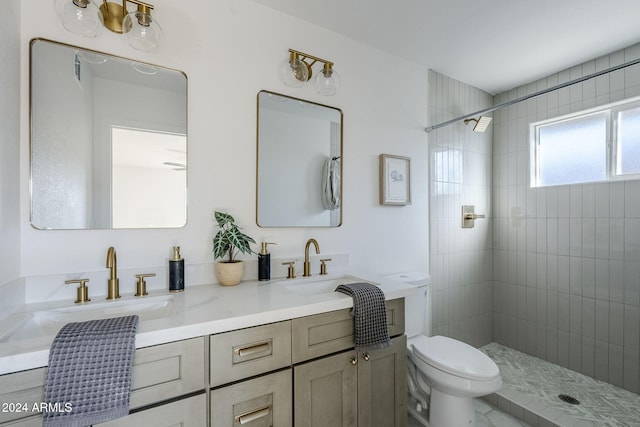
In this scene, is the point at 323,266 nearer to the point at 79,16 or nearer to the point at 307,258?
the point at 307,258

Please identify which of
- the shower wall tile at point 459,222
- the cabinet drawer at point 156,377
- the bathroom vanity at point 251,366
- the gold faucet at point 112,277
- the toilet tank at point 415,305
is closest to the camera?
the cabinet drawer at point 156,377

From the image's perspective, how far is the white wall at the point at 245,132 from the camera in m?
1.18

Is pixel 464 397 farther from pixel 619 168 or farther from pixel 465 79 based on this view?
pixel 465 79

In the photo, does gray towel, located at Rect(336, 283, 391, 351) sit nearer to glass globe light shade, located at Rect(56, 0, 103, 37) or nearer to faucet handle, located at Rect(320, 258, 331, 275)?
faucet handle, located at Rect(320, 258, 331, 275)

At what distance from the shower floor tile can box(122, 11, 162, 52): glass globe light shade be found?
2797 mm

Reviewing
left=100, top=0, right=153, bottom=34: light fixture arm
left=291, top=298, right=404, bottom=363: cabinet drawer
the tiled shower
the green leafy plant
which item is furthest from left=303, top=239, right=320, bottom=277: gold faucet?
left=100, top=0, right=153, bottom=34: light fixture arm

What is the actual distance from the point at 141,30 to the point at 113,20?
169 mm

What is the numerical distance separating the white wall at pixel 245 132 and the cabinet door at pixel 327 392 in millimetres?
657

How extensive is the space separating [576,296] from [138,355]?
114 inches

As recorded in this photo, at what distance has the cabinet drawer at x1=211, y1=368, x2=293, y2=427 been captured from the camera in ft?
3.10

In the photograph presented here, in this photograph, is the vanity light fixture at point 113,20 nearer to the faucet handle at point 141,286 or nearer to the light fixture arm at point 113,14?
the light fixture arm at point 113,14

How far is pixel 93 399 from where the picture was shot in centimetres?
75

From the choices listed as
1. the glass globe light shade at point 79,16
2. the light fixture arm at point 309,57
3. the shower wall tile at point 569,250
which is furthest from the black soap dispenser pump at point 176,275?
the shower wall tile at point 569,250

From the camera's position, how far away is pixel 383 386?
1.33 m
